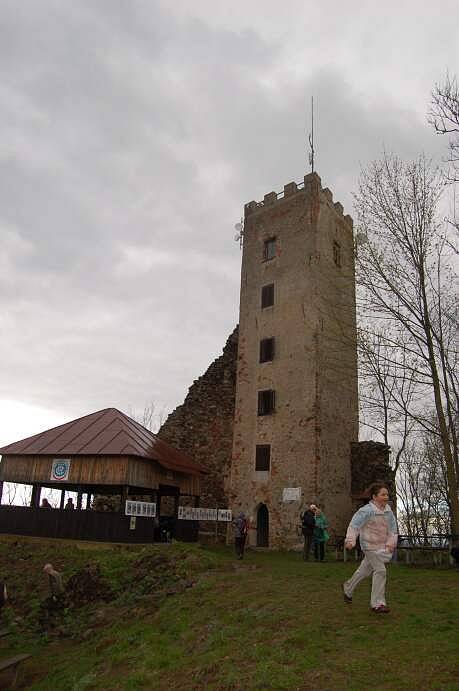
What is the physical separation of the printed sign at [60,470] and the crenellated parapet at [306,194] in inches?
658

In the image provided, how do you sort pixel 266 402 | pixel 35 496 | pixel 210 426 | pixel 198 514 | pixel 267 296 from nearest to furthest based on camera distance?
pixel 35 496
pixel 198 514
pixel 266 402
pixel 267 296
pixel 210 426

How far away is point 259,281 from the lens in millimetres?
27562

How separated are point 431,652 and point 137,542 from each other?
42.7 ft

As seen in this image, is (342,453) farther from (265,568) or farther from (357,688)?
(357,688)

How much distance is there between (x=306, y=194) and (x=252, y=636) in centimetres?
2268

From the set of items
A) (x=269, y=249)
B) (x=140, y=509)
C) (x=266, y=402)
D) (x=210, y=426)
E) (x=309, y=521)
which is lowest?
(x=309, y=521)

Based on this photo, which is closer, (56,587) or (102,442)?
(56,587)

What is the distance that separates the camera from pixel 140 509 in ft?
59.3

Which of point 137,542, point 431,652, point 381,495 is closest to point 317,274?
point 137,542

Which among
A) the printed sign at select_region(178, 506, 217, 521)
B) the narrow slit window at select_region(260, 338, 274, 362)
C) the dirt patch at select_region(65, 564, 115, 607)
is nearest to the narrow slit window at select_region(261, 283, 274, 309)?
the narrow slit window at select_region(260, 338, 274, 362)

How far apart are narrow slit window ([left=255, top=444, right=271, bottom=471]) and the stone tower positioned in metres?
0.04

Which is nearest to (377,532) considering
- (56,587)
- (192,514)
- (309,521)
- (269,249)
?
(56,587)

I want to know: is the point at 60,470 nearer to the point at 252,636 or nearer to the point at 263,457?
the point at 263,457

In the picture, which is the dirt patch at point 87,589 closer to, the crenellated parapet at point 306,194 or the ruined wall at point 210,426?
the ruined wall at point 210,426
